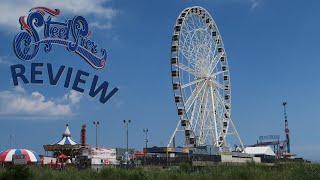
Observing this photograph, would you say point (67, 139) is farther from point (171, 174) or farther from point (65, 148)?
point (171, 174)

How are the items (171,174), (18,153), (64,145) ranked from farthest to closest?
(64,145) < (18,153) < (171,174)

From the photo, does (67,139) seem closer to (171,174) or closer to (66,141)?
(66,141)

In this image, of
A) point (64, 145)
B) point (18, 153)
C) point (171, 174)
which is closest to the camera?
point (171, 174)

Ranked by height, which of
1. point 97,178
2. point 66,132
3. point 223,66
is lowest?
point 97,178

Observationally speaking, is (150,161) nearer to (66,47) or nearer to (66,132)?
(66,132)

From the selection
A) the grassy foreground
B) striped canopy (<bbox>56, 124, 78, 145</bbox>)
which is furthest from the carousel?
the grassy foreground

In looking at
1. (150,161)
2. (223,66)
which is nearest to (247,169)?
(150,161)

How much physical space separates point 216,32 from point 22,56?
45289 mm

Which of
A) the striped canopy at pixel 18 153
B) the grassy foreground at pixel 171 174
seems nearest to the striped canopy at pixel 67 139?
the striped canopy at pixel 18 153

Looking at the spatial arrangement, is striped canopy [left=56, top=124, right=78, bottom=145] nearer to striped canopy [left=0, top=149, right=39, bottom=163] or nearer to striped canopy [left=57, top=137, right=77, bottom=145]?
striped canopy [left=57, top=137, right=77, bottom=145]

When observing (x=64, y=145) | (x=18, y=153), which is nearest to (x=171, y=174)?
(x=18, y=153)

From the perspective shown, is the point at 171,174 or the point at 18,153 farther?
the point at 18,153

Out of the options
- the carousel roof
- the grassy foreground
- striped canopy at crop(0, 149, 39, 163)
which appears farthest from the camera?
the carousel roof

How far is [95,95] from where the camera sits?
3606 cm
